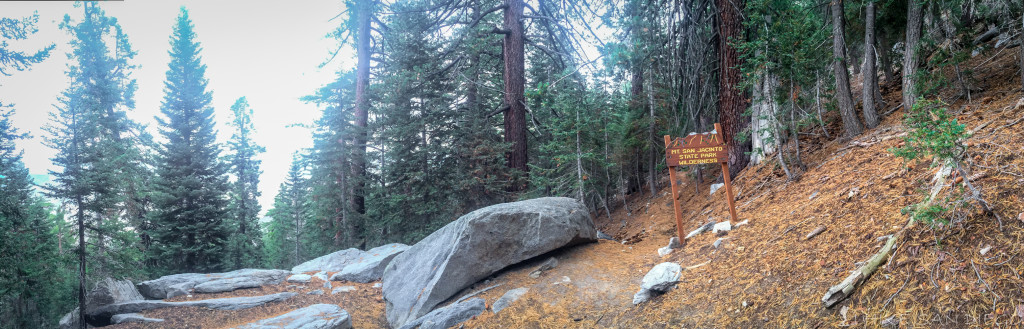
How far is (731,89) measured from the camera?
7609mm

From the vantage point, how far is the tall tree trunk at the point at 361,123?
13391mm

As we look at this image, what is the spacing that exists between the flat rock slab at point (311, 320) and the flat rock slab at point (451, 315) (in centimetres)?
120

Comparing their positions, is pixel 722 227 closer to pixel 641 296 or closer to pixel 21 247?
pixel 641 296

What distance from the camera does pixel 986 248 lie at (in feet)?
8.11

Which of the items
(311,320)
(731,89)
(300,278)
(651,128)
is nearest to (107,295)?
(300,278)

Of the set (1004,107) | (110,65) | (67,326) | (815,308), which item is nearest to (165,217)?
(67,326)

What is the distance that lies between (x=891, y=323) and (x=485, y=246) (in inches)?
168

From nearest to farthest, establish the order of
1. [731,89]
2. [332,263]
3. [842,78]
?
[842,78] < [731,89] < [332,263]

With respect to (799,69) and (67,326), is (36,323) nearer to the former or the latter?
(67,326)

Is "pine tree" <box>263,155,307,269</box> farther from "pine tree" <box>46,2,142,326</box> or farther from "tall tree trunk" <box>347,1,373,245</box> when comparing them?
"tall tree trunk" <box>347,1,373,245</box>

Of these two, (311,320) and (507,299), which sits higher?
(507,299)

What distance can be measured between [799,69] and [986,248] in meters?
4.16

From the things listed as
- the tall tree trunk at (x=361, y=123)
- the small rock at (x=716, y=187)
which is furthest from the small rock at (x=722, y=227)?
the tall tree trunk at (x=361, y=123)

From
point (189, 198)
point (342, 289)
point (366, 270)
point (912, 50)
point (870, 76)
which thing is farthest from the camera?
point (189, 198)
